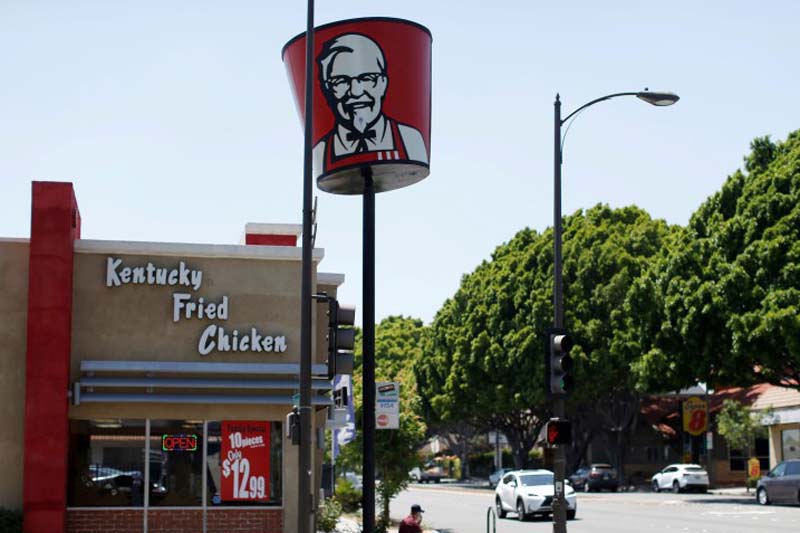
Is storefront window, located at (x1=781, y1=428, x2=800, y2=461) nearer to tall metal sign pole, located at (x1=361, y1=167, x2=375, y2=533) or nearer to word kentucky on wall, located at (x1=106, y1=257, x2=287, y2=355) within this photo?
word kentucky on wall, located at (x1=106, y1=257, x2=287, y2=355)

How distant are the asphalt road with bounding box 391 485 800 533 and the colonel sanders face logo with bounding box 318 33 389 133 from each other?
1445 cm

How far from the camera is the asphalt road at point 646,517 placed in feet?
93.2

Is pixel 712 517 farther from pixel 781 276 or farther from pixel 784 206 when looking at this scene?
pixel 784 206

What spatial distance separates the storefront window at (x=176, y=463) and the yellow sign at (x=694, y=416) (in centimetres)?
4264

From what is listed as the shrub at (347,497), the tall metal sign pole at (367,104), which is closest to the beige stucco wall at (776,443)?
the shrub at (347,497)

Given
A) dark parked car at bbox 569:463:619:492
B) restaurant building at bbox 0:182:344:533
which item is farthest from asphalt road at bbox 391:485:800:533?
dark parked car at bbox 569:463:619:492

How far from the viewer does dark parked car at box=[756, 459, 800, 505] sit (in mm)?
36469

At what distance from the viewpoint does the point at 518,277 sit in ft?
214

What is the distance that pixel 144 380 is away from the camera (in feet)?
70.2

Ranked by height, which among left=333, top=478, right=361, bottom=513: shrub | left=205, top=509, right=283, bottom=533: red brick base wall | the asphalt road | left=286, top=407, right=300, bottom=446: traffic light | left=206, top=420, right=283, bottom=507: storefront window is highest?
left=286, top=407, right=300, bottom=446: traffic light

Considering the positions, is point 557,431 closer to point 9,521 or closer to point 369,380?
point 369,380

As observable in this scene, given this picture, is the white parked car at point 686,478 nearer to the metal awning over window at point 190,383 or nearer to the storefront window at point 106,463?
the metal awning over window at point 190,383

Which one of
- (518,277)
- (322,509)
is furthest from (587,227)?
(322,509)

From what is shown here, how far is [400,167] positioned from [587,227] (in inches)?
1762
